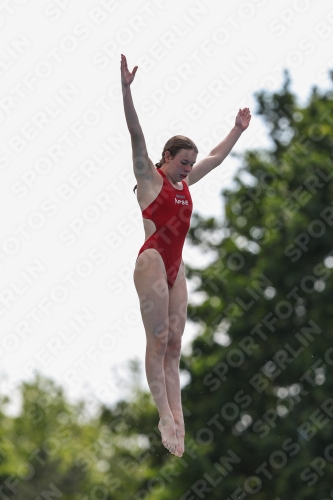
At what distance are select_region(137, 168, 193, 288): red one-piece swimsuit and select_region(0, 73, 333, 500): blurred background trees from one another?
54.2 feet

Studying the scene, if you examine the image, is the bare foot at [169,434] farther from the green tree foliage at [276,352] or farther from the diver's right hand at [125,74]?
the green tree foliage at [276,352]

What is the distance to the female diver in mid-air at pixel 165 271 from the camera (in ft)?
29.9

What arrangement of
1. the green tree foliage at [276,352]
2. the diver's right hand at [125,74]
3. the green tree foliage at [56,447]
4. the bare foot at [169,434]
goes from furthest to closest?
the green tree foliage at [56,447]
the green tree foliage at [276,352]
the bare foot at [169,434]
the diver's right hand at [125,74]

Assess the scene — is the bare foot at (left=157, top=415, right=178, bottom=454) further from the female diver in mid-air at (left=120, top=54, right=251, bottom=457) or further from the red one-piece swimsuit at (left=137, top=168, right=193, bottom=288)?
the red one-piece swimsuit at (left=137, top=168, right=193, bottom=288)

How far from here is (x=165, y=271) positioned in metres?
9.28

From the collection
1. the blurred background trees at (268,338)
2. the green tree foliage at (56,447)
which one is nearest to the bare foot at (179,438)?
the blurred background trees at (268,338)

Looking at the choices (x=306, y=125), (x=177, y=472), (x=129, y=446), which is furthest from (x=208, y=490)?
(x=129, y=446)

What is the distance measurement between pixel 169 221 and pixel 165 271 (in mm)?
490

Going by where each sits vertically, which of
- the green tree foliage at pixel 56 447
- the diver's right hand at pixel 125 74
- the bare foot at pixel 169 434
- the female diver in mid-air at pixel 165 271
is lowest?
the green tree foliage at pixel 56 447

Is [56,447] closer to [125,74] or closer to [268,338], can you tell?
[268,338]

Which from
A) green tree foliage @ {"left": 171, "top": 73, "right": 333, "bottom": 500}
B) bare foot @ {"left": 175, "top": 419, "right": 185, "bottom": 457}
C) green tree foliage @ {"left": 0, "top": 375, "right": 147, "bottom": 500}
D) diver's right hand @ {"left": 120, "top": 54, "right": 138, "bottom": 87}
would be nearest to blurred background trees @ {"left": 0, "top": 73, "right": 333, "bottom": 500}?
green tree foliage @ {"left": 171, "top": 73, "right": 333, "bottom": 500}

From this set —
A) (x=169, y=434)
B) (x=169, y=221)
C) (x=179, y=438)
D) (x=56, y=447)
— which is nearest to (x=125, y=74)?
(x=169, y=221)

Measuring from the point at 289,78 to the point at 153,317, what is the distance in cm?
2324

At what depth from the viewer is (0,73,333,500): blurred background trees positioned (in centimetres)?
2602
